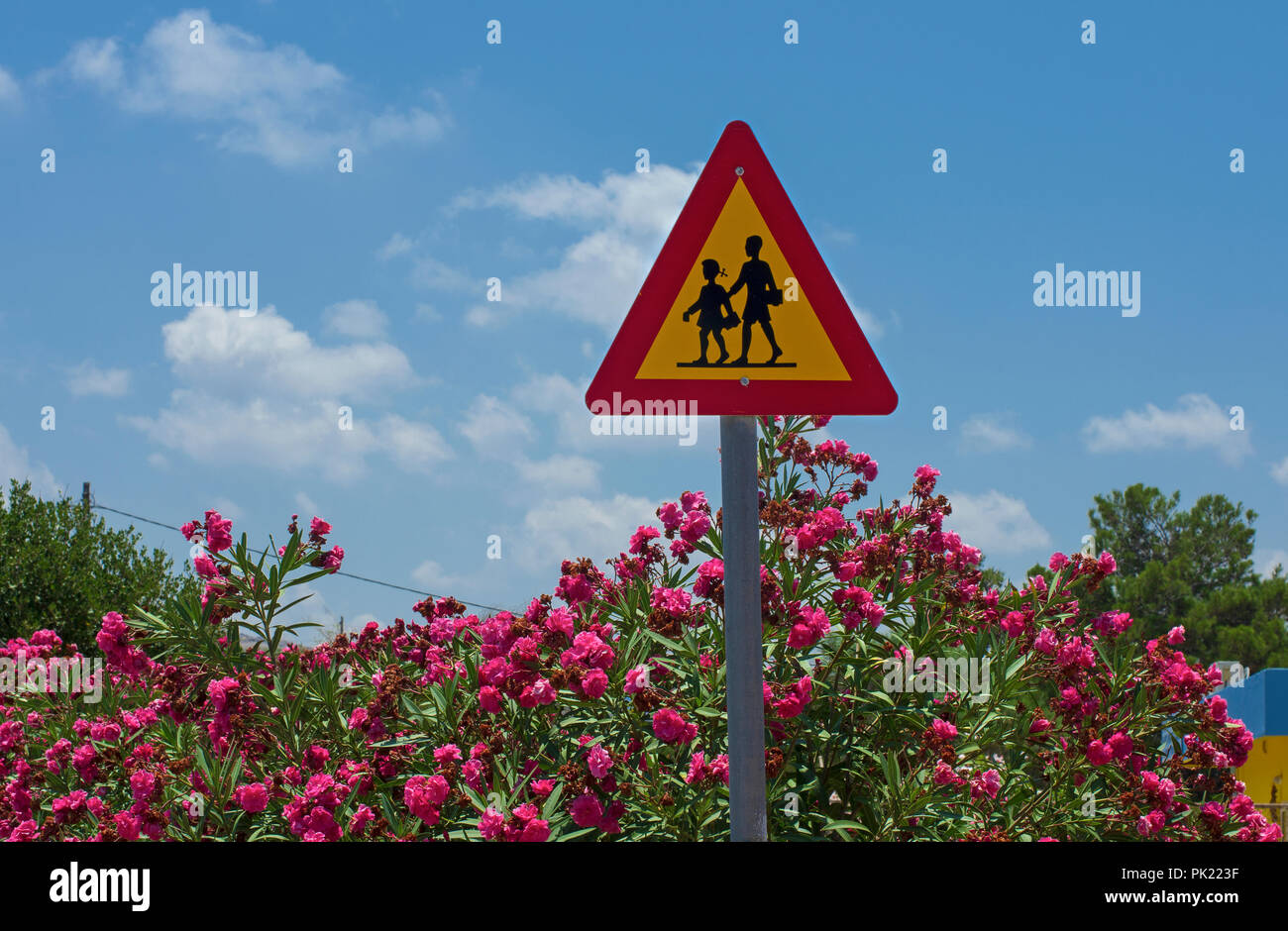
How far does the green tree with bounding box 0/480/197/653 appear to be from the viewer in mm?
19922

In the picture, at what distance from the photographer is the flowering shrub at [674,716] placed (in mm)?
3836

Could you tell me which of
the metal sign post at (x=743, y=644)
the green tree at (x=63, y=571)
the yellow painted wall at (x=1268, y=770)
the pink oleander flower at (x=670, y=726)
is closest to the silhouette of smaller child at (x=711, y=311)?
A: the metal sign post at (x=743, y=644)

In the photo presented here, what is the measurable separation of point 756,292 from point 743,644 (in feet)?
2.86

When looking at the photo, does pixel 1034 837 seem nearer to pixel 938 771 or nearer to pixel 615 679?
pixel 938 771

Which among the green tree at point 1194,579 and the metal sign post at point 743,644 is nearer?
the metal sign post at point 743,644

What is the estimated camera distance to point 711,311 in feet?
8.58

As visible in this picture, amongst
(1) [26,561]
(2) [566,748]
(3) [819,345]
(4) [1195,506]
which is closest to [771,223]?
(3) [819,345]

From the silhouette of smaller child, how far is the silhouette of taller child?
0.03 metres

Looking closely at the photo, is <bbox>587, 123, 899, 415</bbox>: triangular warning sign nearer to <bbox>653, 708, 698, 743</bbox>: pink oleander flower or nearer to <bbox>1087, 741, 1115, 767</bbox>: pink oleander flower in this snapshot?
<bbox>653, 708, 698, 743</bbox>: pink oleander flower

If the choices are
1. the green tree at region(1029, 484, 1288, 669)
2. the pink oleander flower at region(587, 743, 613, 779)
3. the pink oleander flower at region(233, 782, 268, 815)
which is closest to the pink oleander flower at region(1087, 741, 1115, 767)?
the pink oleander flower at region(587, 743, 613, 779)

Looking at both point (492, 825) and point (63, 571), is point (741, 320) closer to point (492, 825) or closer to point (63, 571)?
point (492, 825)

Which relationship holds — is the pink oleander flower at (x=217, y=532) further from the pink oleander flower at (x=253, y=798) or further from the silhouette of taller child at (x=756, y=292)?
the silhouette of taller child at (x=756, y=292)

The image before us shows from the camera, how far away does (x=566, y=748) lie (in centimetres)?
412
